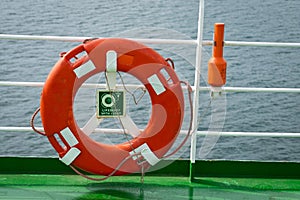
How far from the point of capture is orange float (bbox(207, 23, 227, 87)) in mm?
2732

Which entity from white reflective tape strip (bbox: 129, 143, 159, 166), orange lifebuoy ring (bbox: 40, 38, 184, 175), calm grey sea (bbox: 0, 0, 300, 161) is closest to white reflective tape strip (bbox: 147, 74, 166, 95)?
orange lifebuoy ring (bbox: 40, 38, 184, 175)

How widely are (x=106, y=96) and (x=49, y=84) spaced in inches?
10.3

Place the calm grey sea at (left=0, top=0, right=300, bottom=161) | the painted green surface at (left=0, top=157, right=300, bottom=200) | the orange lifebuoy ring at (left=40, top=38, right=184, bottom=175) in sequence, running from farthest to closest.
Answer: the calm grey sea at (left=0, top=0, right=300, bottom=161)
the painted green surface at (left=0, top=157, right=300, bottom=200)
the orange lifebuoy ring at (left=40, top=38, right=184, bottom=175)

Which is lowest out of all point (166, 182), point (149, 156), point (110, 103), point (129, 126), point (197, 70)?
point (166, 182)

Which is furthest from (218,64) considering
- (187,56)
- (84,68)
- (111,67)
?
(187,56)

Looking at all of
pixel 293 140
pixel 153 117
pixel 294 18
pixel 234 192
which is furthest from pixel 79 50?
pixel 294 18

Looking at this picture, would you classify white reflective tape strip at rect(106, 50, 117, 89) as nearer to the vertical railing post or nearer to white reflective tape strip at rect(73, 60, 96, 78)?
white reflective tape strip at rect(73, 60, 96, 78)

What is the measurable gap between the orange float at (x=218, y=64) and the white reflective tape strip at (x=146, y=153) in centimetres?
40

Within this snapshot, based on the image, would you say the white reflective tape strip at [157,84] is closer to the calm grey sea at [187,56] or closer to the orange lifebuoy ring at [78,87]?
the orange lifebuoy ring at [78,87]

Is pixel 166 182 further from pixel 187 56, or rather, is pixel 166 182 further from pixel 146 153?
pixel 187 56

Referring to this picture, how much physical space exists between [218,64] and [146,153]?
49 centimetres

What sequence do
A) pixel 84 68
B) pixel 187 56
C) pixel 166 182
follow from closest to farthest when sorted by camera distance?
pixel 84 68 < pixel 166 182 < pixel 187 56

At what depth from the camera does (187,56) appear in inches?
222

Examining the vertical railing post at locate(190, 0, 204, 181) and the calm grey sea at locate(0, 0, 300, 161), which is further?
the calm grey sea at locate(0, 0, 300, 161)
